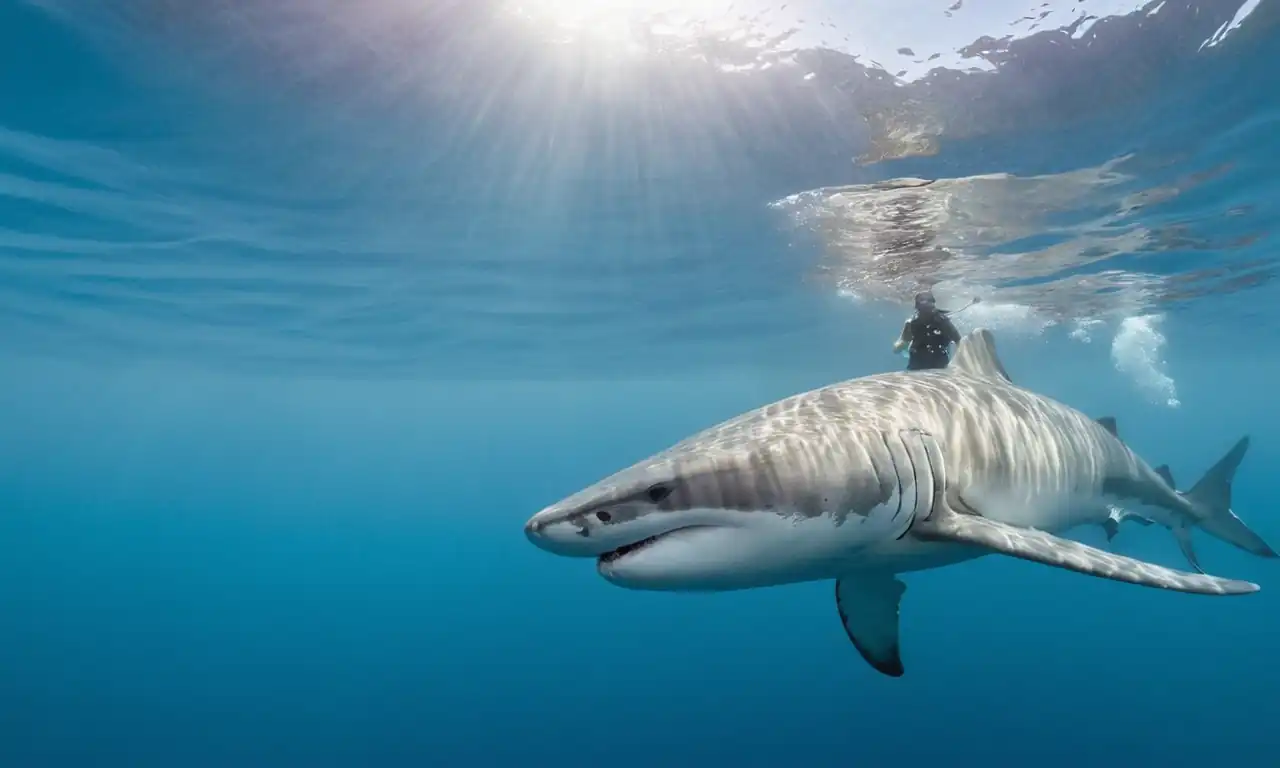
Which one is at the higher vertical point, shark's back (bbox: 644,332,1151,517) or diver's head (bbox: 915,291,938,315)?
diver's head (bbox: 915,291,938,315)

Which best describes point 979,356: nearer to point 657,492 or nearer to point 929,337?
point 929,337

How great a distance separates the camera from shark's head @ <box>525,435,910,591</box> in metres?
2.98

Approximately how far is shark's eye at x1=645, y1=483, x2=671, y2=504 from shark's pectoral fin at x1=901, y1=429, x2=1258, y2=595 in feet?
5.72

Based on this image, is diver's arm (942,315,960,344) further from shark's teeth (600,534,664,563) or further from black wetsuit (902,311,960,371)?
shark's teeth (600,534,664,563)

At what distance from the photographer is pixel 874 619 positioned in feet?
18.2

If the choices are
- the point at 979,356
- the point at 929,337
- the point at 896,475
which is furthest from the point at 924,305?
the point at 896,475

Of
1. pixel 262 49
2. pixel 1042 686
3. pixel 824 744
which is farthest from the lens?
pixel 1042 686

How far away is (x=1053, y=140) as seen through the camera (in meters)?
11.9

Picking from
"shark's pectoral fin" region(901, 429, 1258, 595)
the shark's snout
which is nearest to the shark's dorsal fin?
"shark's pectoral fin" region(901, 429, 1258, 595)

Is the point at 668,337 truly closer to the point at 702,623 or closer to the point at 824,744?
the point at 702,623

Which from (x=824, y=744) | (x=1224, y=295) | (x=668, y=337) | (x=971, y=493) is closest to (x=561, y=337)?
(x=668, y=337)

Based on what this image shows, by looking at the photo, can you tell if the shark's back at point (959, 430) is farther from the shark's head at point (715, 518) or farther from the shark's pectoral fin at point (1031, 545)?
the shark's pectoral fin at point (1031, 545)

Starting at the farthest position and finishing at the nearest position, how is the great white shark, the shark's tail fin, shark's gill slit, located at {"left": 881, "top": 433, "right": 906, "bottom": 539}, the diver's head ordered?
the diver's head
the shark's tail fin
shark's gill slit, located at {"left": 881, "top": 433, "right": 906, "bottom": 539}
the great white shark

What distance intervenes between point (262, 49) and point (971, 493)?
33.5 ft
